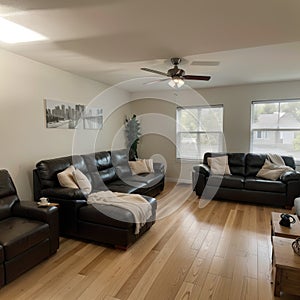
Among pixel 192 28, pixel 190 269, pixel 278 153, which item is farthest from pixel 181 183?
pixel 192 28

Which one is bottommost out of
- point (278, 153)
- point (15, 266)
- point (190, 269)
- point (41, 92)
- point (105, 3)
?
point (190, 269)

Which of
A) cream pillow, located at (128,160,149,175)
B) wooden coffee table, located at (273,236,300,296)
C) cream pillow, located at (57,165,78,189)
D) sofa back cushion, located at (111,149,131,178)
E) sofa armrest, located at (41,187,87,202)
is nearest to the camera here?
wooden coffee table, located at (273,236,300,296)

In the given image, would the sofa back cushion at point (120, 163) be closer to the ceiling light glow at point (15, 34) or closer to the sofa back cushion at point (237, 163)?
the sofa back cushion at point (237, 163)

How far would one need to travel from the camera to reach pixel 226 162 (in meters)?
5.09

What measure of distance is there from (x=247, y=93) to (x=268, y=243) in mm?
3573

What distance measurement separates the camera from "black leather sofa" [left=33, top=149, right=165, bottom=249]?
2721 millimetres

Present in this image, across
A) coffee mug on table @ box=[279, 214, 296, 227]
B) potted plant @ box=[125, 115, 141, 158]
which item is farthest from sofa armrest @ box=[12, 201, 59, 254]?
potted plant @ box=[125, 115, 141, 158]

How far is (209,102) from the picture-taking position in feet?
18.9

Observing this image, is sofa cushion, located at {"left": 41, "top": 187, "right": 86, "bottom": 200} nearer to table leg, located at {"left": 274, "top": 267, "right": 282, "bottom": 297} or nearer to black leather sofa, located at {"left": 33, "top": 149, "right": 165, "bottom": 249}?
black leather sofa, located at {"left": 33, "top": 149, "right": 165, "bottom": 249}

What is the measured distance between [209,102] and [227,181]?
215 centimetres

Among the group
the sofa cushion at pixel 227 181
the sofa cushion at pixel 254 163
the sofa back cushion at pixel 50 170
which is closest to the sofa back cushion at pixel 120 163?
the sofa back cushion at pixel 50 170

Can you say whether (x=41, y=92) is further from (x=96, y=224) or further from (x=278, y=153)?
(x=278, y=153)

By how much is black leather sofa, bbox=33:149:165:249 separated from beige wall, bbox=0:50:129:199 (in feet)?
0.92

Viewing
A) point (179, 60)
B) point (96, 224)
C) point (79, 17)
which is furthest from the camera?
point (179, 60)
